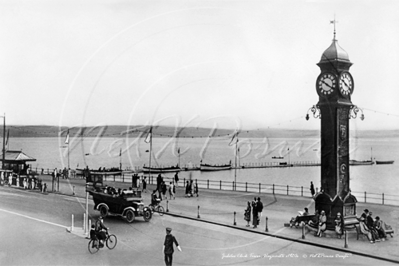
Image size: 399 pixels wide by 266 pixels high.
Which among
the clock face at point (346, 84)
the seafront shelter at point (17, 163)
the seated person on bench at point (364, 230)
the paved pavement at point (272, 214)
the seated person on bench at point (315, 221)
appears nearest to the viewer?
the paved pavement at point (272, 214)

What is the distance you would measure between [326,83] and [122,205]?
440 inches

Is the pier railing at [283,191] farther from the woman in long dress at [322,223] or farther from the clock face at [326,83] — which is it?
the clock face at [326,83]

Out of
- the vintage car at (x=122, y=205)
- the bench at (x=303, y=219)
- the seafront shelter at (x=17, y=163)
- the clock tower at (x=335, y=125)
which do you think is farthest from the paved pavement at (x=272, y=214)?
the seafront shelter at (x=17, y=163)

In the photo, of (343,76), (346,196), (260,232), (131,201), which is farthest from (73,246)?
(343,76)

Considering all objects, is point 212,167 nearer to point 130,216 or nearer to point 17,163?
point 17,163

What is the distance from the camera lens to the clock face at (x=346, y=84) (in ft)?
60.7

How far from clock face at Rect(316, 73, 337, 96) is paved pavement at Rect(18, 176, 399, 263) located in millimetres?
5982

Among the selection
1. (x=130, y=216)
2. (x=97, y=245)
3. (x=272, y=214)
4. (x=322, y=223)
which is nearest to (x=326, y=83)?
(x=322, y=223)

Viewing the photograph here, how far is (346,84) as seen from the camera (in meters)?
18.7

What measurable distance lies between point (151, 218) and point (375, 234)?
34.2ft

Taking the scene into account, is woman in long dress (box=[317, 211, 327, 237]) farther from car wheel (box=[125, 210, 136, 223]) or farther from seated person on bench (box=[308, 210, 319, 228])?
car wheel (box=[125, 210, 136, 223])

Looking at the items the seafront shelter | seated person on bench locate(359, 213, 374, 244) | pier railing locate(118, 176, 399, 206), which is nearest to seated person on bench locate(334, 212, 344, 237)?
seated person on bench locate(359, 213, 374, 244)

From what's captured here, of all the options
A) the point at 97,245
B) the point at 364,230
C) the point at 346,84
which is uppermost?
the point at 346,84

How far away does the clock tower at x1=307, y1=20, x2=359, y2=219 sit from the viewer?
1844cm
